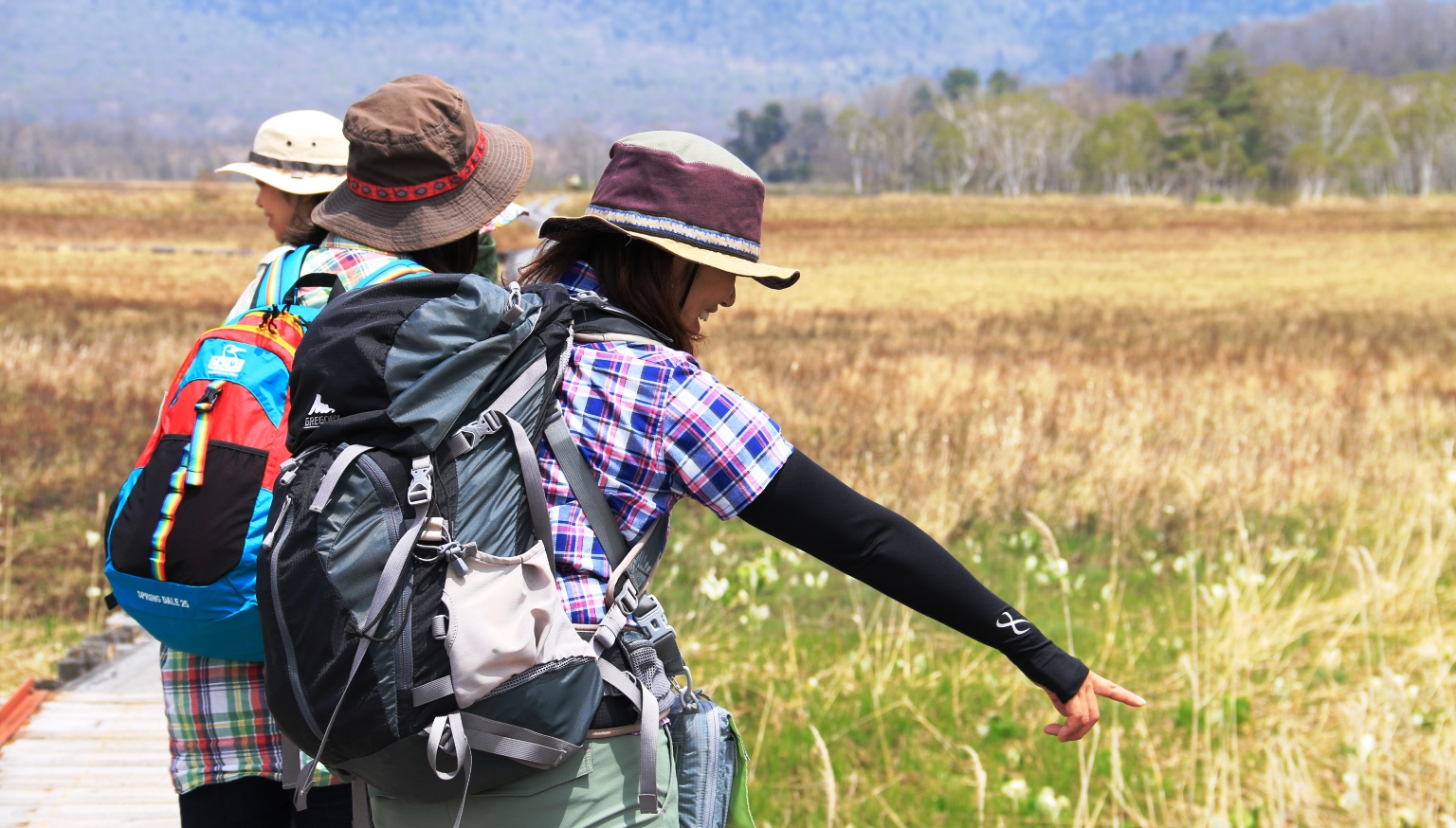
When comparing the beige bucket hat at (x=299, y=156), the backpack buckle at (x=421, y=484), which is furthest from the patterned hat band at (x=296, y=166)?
the backpack buckle at (x=421, y=484)

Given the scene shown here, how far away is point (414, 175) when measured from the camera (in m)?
2.10

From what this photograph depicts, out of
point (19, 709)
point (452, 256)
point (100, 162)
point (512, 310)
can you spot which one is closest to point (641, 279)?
point (512, 310)

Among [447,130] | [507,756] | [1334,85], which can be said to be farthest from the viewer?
[1334,85]

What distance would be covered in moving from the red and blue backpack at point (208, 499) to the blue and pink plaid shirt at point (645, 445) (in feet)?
1.73

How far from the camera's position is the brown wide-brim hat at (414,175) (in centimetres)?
205

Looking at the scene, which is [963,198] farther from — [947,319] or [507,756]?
[507,756]

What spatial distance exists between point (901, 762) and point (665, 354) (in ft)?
10.0

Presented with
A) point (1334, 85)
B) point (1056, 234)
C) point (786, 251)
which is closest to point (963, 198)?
point (1056, 234)

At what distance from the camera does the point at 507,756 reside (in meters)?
1.55

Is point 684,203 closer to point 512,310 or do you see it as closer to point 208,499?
point 512,310

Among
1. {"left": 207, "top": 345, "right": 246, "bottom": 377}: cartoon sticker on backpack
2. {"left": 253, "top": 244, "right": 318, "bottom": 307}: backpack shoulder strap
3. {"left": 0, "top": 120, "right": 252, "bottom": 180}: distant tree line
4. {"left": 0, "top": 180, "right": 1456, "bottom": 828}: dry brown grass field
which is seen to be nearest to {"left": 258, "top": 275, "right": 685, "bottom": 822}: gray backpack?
{"left": 207, "top": 345, "right": 246, "bottom": 377}: cartoon sticker on backpack

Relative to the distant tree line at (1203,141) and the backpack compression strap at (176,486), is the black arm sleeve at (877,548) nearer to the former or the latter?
the backpack compression strap at (176,486)

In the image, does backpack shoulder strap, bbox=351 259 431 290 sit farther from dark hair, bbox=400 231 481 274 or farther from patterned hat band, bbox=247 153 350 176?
patterned hat band, bbox=247 153 350 176

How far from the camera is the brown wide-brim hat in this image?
2055mm
